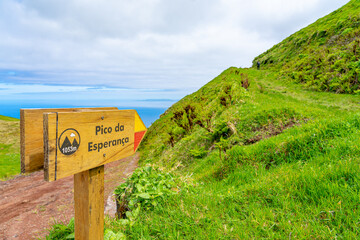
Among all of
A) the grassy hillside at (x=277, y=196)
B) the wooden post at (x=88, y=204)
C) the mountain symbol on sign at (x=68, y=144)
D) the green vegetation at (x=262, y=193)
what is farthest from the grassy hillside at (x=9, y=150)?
the mountain symbol on sign at (x=68, y=144)

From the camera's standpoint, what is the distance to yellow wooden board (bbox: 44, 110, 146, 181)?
1.92 metres

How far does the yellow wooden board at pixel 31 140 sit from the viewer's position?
2.16m

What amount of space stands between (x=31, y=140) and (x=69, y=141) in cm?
51

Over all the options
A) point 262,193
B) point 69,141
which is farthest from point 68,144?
point 262,193

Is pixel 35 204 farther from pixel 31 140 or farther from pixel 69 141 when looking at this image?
pixel 69 141

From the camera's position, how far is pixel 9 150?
108ft

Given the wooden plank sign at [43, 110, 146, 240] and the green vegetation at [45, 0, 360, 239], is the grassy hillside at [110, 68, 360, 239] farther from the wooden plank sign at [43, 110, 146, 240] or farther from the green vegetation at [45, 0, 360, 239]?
the wooden plank sign at [43, 110, 146, 240]

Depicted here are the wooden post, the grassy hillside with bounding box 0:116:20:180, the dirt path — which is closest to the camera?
the wooden post

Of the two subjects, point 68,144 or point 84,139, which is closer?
point 68,144

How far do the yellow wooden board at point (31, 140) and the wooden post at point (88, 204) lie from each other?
19.0 inches

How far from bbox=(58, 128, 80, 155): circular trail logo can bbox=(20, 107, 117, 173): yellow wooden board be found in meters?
0.48

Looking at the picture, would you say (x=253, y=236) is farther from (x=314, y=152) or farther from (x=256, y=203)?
(x=314, y=152)

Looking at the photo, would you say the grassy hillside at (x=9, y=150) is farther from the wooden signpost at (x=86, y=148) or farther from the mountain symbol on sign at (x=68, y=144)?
the mountain symbol on sign at (x=68, y=144)

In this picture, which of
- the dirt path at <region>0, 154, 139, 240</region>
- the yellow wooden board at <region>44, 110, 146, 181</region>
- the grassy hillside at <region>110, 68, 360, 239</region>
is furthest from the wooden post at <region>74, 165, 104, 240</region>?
the dirt path at <region>0, 154, 139, 240</region>
